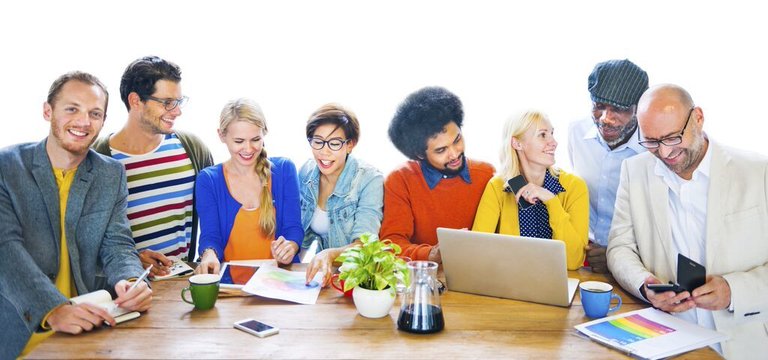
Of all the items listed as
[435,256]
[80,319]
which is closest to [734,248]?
[435,256]

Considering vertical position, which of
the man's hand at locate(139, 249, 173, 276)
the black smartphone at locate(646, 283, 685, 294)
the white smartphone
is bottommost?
Result: the man's hand at locate(139, 249, 173, 276)

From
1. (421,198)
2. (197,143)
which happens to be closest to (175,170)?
(197,143)

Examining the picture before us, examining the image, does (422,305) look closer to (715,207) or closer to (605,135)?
(715,207)

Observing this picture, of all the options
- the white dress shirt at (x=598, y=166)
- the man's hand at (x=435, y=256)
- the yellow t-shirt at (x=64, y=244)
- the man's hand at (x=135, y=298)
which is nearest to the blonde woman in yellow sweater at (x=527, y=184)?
the man's hand at (x=435, y=256)

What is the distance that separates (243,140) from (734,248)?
5.96 ft

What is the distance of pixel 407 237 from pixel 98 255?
1196 millimetres

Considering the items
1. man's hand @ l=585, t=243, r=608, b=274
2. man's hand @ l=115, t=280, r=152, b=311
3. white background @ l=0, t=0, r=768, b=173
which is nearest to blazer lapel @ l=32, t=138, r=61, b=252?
man's hand @ l=115, t=280, r=152, b=311

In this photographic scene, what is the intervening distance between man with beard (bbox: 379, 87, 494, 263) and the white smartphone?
99 cm

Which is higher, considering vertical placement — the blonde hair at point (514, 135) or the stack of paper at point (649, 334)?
the blonde hair at point (514, 135)

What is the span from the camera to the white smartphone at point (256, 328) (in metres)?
1.75

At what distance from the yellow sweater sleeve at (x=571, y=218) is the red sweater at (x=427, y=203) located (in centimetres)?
36

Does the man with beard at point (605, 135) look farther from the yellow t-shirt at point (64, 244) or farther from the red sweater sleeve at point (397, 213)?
the yellow t-shirt at point (64, 244)

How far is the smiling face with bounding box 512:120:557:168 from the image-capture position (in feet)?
8.50

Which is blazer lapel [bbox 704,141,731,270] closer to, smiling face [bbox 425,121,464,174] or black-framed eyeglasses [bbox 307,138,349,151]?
smiling face [bbox 425,121,464,174]
